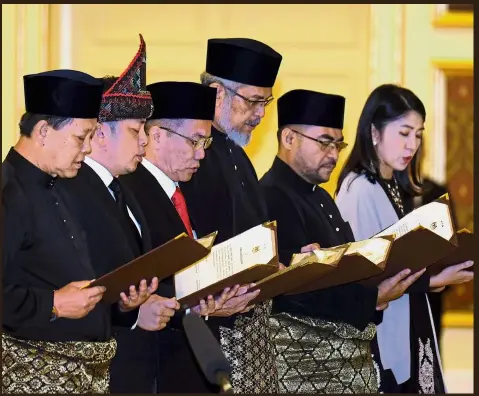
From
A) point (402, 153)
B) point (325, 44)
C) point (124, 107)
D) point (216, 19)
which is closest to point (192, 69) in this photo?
point (216, 19)

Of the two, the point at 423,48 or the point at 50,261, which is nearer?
the point at 50,261

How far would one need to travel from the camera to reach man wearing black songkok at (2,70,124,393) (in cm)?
357

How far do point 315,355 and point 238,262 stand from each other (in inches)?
41.1

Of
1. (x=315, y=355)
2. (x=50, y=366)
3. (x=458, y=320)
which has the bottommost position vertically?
(x=458, y=320)

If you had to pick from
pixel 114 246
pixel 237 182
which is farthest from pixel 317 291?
pixel 114 246

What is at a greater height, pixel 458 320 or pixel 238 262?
pixel 238 262

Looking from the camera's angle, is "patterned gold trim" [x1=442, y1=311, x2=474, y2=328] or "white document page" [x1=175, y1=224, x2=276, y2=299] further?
"patterned gold trim" [x1=442, y1=311, x2=474, y2=328]

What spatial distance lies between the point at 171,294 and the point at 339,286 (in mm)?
913

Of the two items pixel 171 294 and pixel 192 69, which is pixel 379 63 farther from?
pixel 171 294

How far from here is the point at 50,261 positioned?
3654mm

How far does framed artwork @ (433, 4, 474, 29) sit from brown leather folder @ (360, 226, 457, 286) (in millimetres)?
→ 3490

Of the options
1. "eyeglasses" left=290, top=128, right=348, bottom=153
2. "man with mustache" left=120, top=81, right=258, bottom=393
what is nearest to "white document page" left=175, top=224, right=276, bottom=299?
"man with mustache" left=120, top=81, right=258, bottom=393

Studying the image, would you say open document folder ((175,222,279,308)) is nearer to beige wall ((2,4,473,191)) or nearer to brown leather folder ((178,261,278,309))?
brown leather folder ((178,261,278,309))

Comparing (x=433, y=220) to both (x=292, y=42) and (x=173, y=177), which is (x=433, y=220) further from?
(x=292, y=42)
